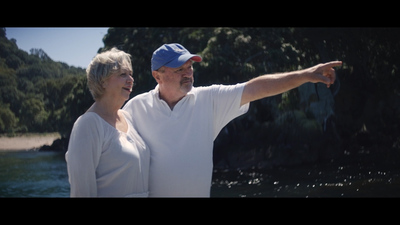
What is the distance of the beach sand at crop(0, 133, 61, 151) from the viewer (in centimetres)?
1616

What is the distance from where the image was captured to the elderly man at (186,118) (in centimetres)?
288

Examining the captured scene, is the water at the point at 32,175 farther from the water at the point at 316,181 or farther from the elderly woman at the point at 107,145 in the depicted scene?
the elderly woman at the point at 107,145

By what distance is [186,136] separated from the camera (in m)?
2.91

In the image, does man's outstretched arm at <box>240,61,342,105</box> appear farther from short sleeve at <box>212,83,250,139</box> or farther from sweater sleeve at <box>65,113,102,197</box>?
sweater sleeve at <box>65,113,102,197</box>

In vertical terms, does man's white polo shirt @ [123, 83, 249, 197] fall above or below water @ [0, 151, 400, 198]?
above

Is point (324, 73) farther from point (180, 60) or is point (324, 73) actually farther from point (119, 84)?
point (119, 84)

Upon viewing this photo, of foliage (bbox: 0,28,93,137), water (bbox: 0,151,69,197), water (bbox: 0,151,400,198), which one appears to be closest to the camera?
water (bbox: 0,151,400,198)

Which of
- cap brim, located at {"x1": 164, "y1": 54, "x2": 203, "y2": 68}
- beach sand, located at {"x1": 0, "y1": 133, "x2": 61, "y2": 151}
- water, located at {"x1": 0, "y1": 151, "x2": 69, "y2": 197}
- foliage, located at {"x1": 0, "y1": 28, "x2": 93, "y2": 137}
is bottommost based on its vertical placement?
water, located at {"x1": 0, "y1": 151, "x2": 69, "y2": 197}

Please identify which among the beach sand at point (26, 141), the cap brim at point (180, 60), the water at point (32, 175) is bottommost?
the water at point (32, 175)

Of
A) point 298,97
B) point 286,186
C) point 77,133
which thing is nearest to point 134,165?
point 77,133

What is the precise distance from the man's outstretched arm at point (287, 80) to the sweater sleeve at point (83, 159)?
0.93 meters

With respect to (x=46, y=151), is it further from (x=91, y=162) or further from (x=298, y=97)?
(x=91, y=162)

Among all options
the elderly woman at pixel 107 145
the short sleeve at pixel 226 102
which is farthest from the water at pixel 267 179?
the elderly woman at pixel 107 145


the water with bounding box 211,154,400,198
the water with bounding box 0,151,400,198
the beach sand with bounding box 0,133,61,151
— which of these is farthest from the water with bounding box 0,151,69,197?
the water with bounding box 211,154,400,198
